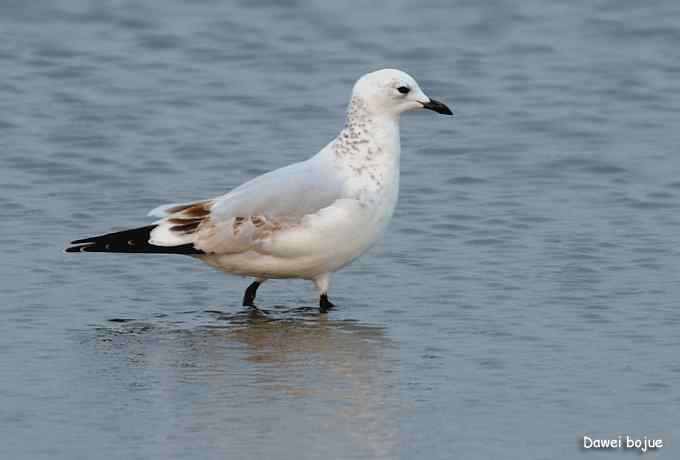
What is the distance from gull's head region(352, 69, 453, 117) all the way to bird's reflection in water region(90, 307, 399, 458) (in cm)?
115

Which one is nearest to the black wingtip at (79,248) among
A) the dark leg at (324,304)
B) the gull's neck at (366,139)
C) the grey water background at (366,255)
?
the grey water background at (366,255)

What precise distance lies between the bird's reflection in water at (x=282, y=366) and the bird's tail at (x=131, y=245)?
34 centimetres

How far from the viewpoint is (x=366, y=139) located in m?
9.12

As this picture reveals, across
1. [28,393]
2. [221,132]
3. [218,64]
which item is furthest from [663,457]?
[218,64]

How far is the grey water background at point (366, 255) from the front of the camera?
687cm

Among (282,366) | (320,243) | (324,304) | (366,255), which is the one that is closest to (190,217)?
(320,243)

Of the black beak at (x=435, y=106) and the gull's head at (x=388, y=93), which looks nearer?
the gull's head at (x=388, y=93)

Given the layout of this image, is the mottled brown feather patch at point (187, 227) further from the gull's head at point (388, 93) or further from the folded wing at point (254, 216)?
the gull's head at point (388, 93)

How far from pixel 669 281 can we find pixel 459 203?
6.76 ft

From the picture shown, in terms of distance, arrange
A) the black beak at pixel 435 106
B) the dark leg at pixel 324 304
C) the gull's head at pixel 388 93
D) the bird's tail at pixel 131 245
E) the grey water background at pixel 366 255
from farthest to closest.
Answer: the black beak at pixel 435 106, the gull's head at pixel 388 93, the dark leg at pixel 324 304, the bird's tail at pixel 131 245, the grey water background at pixel 366 255

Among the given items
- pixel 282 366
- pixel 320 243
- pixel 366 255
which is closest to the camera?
pixel 282 366

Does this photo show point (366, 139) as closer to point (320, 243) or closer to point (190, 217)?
point (320, 243)

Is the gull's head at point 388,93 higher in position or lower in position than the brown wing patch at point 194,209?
higher

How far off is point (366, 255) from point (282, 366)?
236 centimetres
